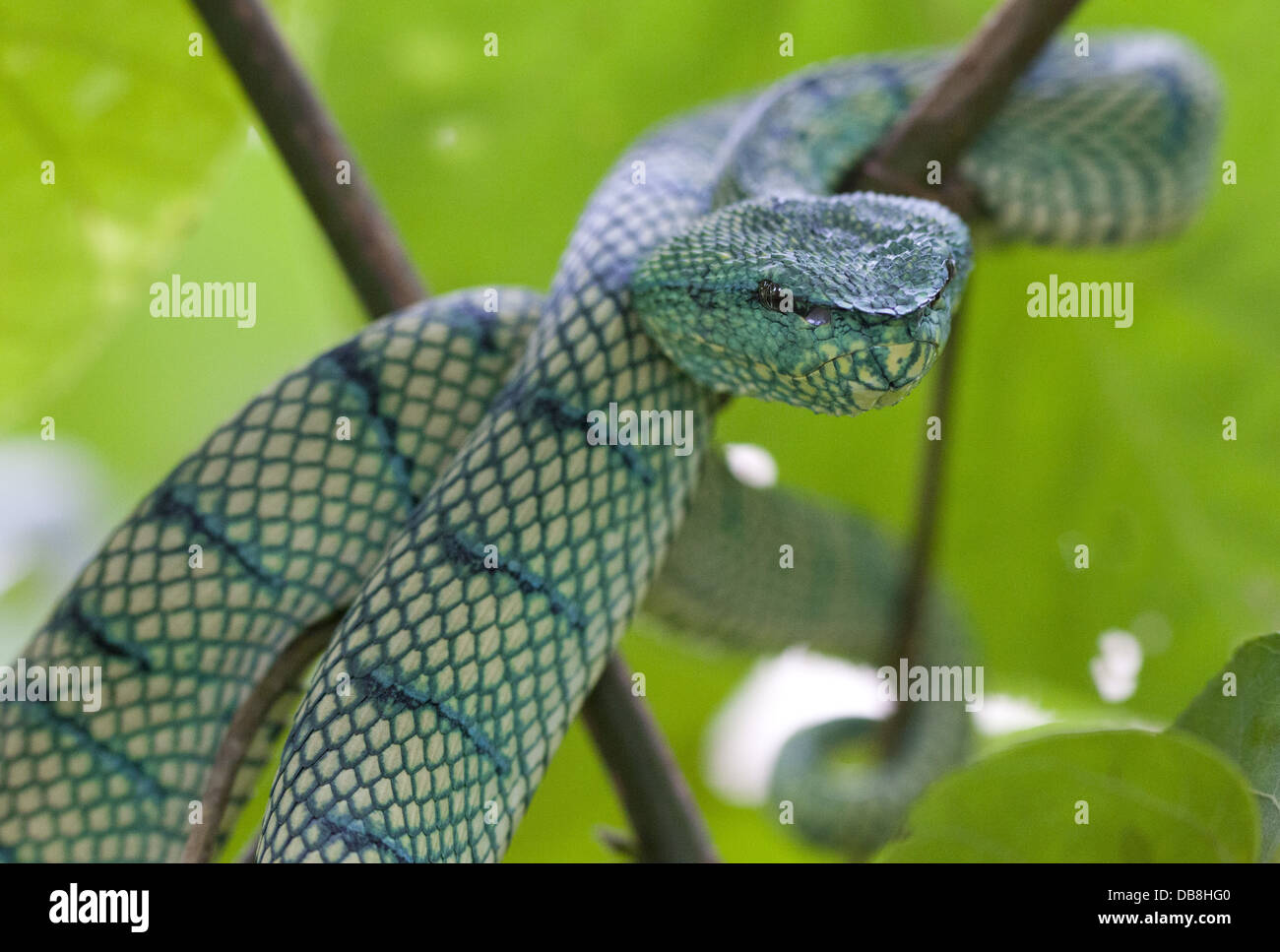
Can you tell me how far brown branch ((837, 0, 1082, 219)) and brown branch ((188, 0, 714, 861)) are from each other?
380 mm

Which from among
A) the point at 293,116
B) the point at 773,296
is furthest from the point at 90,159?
the point at 773,296

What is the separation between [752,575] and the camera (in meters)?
1.21

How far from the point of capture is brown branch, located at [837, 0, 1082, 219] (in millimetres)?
875

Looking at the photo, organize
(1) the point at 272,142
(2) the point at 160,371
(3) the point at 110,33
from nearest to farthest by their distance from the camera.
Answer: (1) the point at 272,142 < (3) the point at 110,33 < (2) the point at 160,371

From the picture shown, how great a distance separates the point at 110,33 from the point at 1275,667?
104 cm

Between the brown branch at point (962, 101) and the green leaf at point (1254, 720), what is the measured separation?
43 cm

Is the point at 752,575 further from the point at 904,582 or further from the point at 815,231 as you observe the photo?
the point at 815,231

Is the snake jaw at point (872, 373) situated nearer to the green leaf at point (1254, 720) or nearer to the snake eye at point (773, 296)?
the snake eye at point (773, 296)

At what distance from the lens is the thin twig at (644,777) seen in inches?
33.7

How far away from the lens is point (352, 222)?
893mm

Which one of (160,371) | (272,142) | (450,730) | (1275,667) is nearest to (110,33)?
(272,142)

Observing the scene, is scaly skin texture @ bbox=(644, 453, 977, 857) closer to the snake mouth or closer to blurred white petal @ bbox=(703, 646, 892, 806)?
blurred white petal @ bbox=(703, 646, 892, 806)

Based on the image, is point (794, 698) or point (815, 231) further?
point (794, 698)

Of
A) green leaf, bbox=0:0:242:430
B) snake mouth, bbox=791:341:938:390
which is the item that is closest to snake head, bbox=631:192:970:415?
snake mouth, bbox=791:341:938:390
